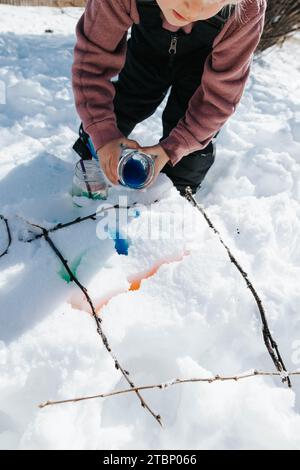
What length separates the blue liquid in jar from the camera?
131 cm

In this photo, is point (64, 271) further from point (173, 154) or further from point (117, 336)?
point (173, 154)

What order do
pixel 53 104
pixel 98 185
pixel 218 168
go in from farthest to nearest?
pixel 53 104
pixel 218 168
pixel 98 185

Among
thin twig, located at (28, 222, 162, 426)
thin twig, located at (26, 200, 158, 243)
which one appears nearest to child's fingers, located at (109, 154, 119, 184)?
thin twig, located at (26, 200, 158, 243)

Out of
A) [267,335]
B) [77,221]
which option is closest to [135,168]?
[77,221]

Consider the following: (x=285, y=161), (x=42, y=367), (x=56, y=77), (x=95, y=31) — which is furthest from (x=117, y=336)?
(x=56, y=77)

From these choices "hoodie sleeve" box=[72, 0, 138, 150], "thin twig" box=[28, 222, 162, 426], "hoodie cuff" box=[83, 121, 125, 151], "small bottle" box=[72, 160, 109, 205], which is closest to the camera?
"thin twig" box=[28, 222, 162, 426]

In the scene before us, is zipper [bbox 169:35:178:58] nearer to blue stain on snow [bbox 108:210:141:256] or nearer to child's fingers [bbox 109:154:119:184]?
child's fingers [bbox 109:154:119:184]

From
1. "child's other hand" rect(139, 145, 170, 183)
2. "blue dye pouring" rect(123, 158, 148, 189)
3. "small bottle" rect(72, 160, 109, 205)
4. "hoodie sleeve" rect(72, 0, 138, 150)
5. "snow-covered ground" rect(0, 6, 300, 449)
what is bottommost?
"snow-covered ground" rect(0, 6, 300, 449)

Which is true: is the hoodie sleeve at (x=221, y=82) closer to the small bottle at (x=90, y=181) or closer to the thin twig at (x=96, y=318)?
the small bottle at (x=90, y=181)

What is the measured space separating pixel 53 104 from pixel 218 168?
91 cm

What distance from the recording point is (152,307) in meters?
1.19

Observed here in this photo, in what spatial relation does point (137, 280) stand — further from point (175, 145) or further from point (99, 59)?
point (99, 59)

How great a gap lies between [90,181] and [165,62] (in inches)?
20.1
